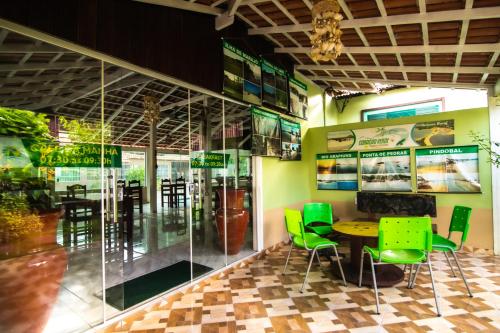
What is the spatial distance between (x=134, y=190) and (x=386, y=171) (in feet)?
16.8

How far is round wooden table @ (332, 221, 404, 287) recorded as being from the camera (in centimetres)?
362

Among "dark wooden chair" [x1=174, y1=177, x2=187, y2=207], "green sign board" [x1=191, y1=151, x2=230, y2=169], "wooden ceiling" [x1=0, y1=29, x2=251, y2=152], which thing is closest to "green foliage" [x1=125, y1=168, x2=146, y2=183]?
"wooden ceiling" [x1=0, y1=29, x2=251, y2=152]

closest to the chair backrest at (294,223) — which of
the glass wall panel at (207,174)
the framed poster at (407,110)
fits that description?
the glass wall panel at (207,174)

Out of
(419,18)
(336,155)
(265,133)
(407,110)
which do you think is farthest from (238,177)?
(407,110)

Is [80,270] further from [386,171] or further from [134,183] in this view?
[386,171]

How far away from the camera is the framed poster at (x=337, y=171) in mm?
6043

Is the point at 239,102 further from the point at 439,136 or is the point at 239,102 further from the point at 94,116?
the point at 439,136

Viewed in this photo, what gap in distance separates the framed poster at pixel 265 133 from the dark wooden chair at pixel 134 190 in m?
2.29

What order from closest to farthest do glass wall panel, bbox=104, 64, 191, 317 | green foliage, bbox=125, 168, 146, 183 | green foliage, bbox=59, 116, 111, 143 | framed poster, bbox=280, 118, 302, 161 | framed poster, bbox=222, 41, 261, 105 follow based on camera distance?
1. green foliage, bbox=59, 116, 111, 143
2. glass wall panel, bbox=104, 64, 191, 317
3. framed poster, bbox=222, 41, 261, 105
4. green foliage, bbox=125, 168, 146, 183
5. framed poster, bbox=280, 118, 302, 161

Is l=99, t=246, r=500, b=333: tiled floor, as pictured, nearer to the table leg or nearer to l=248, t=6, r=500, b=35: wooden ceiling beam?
the table leg

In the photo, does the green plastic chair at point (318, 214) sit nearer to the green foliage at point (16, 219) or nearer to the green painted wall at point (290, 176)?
the green painted wall at point (290, 176)

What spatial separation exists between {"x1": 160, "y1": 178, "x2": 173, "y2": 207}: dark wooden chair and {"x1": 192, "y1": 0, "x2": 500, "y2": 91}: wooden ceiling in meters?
3.64

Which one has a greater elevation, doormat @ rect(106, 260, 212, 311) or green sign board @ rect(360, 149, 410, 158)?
green sign board @ rect(360, 149, 410, 158)

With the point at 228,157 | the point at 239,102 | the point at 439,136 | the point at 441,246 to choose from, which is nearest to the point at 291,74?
the point at 239,102
